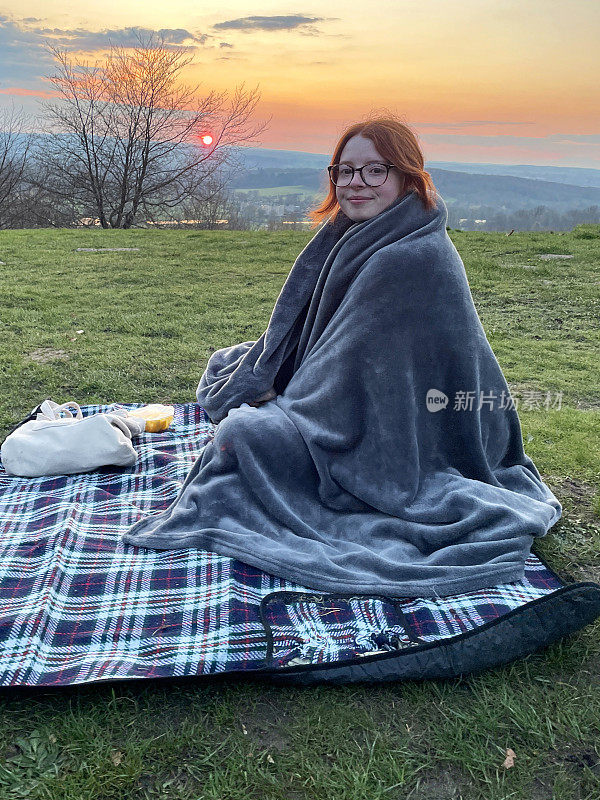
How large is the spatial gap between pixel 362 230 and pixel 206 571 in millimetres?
1674

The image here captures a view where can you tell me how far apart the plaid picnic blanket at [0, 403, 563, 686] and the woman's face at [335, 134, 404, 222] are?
1.69m

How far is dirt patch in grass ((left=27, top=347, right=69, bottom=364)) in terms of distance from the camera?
5.93 meters

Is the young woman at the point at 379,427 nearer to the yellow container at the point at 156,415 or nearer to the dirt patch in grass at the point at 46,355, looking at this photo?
the yellow container at the point at 156,415

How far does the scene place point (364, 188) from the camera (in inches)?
125

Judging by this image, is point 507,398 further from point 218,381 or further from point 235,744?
point 235,744

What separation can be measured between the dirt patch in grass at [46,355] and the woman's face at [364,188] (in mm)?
3541

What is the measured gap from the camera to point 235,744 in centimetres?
213

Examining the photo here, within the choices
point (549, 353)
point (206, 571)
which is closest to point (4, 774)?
point (206, 571)

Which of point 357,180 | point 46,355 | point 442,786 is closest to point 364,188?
point 357,180

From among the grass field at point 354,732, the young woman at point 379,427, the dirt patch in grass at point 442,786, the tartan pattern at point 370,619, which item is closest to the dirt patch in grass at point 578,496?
the grass field at point 354,732

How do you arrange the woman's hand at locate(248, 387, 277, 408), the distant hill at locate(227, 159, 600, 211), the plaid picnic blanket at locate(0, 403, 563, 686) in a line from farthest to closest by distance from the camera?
the distant hill at locate(227, 159, 600, 211), the woman's hand at locate(248, 387, 277, 408), the plaid picnic blanket at locate(0, 403, 563, 686)

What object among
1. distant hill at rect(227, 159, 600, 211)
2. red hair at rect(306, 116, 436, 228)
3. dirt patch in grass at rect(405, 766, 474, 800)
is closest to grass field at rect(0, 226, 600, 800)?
dirt patch in grass at rect(405, 766, 474, 800)

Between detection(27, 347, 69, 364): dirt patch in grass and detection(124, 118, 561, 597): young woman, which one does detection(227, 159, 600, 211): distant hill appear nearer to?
detection(27, 347, 69, 364): dirt patch in grass

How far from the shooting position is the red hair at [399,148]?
122 inches
